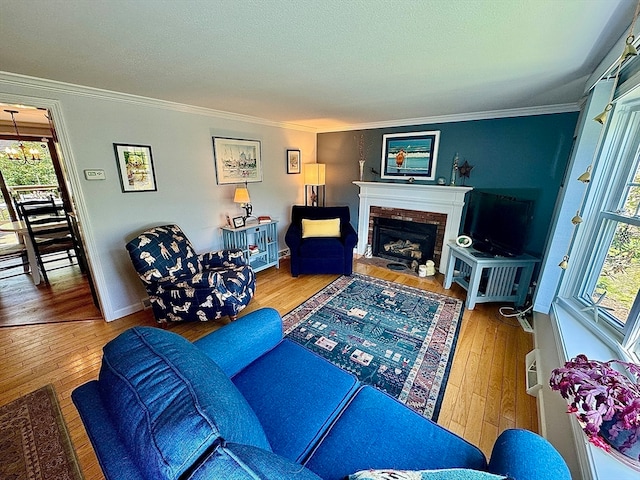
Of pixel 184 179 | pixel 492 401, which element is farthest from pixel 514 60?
pixel 184 179

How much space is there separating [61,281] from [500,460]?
494 cm

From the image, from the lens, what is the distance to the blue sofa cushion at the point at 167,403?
1.77ft

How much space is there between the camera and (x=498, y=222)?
2818mm

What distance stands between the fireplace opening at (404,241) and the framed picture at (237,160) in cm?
211

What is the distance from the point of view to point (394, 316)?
8.68ft

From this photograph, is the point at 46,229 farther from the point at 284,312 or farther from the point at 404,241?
the point at 404,241

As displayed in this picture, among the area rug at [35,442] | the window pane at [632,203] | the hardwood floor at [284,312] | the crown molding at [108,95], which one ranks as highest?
the crown molding at [108,95]

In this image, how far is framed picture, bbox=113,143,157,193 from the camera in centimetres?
246

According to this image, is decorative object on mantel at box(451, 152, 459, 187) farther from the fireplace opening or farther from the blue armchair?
the blue armchair

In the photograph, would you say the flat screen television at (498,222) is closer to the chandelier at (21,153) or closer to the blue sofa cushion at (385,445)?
the blue sofa cushion at (385,445)

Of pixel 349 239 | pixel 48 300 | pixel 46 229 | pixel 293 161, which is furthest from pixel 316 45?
pixel 46 229

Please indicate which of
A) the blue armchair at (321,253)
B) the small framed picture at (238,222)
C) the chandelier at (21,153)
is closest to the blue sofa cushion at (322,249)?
the blue armchair at (321,253)

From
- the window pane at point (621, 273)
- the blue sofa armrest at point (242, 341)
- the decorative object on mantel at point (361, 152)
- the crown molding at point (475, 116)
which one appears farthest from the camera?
the decorative object on mantel at point (361, 152)

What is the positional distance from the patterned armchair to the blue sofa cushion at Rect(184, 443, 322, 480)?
192 cm
